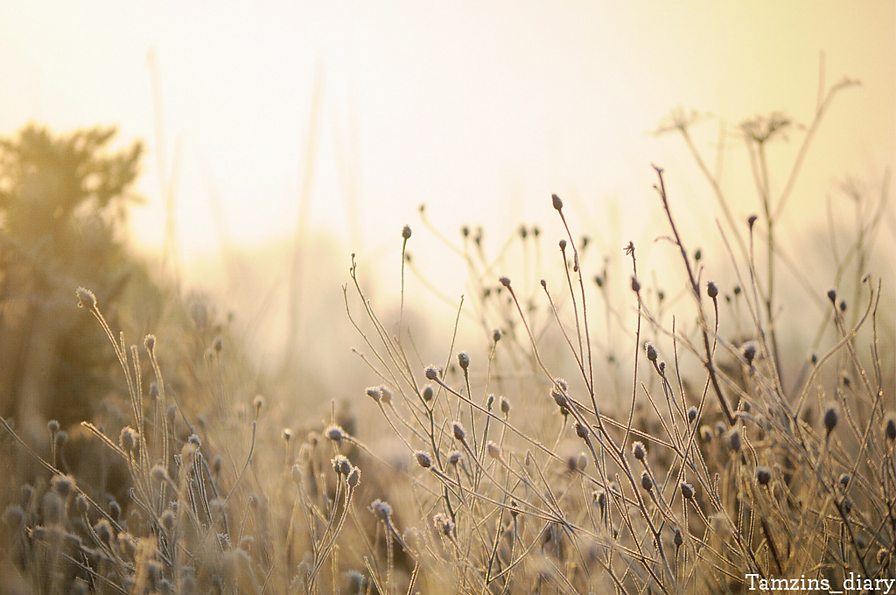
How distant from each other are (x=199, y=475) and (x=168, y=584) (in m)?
0.21

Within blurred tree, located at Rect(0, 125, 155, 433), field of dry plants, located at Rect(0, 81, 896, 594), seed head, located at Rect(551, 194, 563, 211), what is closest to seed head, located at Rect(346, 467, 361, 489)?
field of dry plants, located at Rect(0, 81, 896, 594)

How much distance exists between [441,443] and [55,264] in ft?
5.85

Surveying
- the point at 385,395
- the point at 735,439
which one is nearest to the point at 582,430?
the point at 735,439

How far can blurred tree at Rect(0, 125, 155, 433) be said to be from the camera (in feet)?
8.71

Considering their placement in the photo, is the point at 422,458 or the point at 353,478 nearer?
the point at 422,458

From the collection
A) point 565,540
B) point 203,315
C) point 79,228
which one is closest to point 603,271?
point 565,540

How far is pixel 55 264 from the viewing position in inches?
109

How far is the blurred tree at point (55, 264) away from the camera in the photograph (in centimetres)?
265

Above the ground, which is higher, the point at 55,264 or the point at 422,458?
the point at 55,264

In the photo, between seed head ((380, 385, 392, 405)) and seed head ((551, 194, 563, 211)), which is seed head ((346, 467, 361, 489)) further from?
seed head ((551, 194, 563, 211))

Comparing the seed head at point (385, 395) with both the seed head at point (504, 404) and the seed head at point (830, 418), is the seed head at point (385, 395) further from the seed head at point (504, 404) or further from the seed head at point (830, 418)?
the seed head at point (830, 418)

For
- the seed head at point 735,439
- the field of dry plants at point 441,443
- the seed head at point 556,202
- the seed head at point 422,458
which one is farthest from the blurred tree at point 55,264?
the seed head at point 735,439

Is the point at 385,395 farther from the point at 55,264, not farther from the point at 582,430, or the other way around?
the point at 55,264

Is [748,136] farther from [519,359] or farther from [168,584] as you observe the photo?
[168,584]
